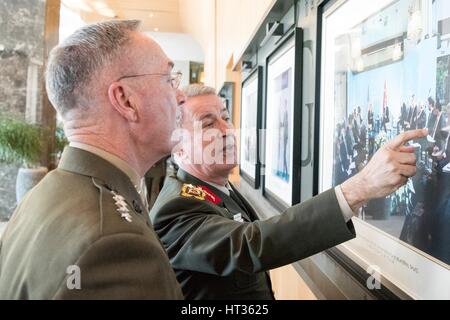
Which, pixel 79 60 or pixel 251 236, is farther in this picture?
pixel 251 236

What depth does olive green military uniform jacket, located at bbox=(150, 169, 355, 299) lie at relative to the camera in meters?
0.84

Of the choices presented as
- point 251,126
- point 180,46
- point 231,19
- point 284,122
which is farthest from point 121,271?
point 180,46

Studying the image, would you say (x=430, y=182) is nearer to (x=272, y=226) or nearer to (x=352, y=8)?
(x=272, y=226)

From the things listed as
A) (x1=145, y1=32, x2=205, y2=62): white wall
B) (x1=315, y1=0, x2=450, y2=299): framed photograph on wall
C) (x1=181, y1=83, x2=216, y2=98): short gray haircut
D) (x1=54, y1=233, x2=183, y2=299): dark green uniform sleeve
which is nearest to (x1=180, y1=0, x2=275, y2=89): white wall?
(x1=181, y1=83, x2=216, y2=98): short gray haircut

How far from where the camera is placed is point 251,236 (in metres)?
0.90

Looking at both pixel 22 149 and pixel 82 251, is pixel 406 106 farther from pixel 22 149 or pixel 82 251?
pixel 22 149

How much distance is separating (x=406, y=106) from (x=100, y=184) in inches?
27.1

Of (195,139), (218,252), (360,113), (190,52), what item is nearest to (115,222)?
(218,252)

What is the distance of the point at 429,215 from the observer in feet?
2.54

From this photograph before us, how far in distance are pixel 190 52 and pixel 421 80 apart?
37.6ft

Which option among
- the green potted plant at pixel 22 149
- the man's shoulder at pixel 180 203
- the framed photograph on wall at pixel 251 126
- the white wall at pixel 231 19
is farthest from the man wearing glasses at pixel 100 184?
the green potted plant at pixel 22 149

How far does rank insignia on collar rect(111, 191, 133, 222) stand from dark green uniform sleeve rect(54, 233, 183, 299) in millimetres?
53

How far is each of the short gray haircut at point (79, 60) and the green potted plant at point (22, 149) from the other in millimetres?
2667

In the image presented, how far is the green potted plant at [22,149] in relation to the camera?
3.15 m
